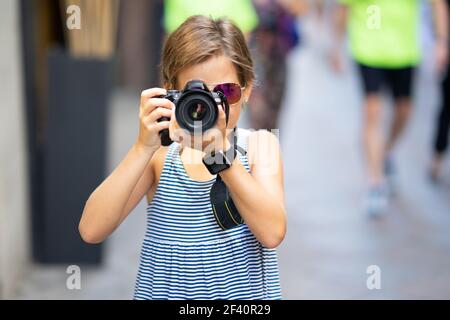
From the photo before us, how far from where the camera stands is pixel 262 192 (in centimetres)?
257

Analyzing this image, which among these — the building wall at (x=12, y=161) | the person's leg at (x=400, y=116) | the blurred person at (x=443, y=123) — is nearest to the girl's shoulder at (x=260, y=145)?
the building wall at (x=12, y=161)

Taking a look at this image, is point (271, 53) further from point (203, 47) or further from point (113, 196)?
point (113, 196)

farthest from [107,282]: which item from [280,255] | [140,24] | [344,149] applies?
[140,24]

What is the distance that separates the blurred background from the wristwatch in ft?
8.48

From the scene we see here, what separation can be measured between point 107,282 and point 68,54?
1.38m

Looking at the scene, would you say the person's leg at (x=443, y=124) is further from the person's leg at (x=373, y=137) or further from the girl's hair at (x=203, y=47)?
the girl's hair at (x=203, y=47)

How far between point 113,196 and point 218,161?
1.06ft

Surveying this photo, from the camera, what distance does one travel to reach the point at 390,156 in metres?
7.27

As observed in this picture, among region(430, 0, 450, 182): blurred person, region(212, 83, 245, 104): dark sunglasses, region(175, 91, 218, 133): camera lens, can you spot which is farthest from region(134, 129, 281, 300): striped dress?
region(430, 0, 450, 182): blurred person

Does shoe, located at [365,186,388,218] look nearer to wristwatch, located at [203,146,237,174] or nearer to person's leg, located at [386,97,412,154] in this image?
person's leg, located at [386,97,412,154]

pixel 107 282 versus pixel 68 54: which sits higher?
pixel 68 54

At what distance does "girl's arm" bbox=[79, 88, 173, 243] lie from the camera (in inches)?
97.5

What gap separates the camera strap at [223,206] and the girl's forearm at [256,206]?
0.05m

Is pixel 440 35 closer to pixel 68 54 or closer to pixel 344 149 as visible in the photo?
pixel 344 149
